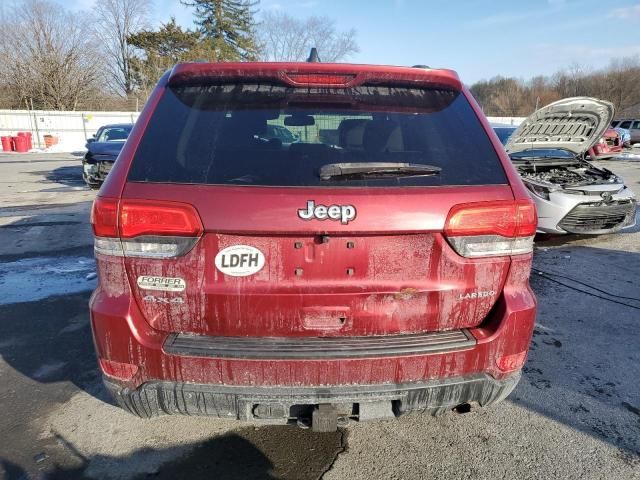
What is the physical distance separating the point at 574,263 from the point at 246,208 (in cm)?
541

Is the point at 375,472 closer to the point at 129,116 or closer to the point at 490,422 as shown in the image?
the point at 490,422

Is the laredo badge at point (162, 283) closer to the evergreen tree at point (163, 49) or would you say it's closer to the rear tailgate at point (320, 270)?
the rear tailgate at point (320, 270)

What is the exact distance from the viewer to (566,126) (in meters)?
7.04

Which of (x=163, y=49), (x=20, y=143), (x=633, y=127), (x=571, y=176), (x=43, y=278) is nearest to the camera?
(x=43, y=278)

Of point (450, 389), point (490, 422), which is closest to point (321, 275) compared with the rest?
point (450, 389)

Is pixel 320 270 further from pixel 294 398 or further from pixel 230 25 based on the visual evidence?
pixel 230 25

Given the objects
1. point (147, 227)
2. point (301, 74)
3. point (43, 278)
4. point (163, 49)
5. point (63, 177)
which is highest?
point (163, 49)

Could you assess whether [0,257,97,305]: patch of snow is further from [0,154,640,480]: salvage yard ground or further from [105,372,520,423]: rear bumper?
[105,372,520,423]: rear bumper

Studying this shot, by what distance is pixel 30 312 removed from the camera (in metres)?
4.18

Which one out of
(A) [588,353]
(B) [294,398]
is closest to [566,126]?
(A) [588,353]

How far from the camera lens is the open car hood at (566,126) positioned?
6492 mm

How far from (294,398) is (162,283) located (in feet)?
2.41

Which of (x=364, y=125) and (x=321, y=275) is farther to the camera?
(x=364, y=125)

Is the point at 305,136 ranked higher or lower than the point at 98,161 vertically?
higher
